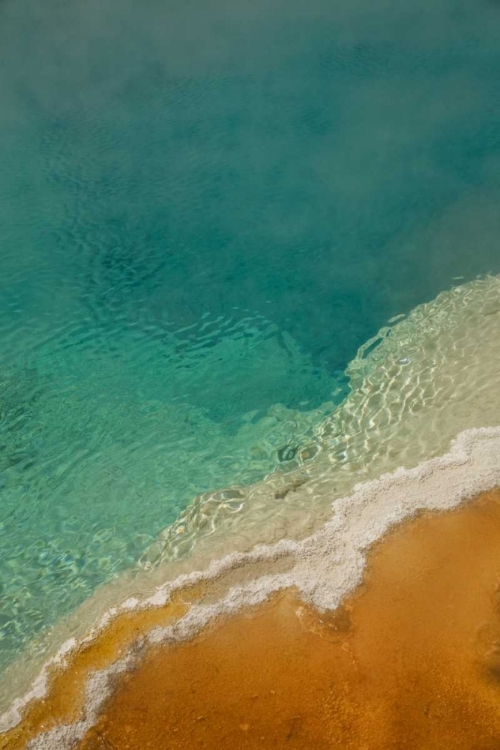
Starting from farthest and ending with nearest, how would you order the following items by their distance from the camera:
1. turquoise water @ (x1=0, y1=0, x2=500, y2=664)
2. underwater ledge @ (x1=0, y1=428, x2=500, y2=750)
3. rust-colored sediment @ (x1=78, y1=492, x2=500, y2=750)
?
turquoise water @ (x1=0, y1=0, x2=500, y2=664) → underwater ledge @ (x1=0, y1=428, x2=500, y2=750) → rust-colored sediment @ (x1=78, y1=492, x2=500, y2=750)

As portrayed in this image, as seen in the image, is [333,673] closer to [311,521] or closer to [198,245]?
[311,521]

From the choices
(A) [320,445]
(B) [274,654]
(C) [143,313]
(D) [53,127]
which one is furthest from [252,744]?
(D) [53,127]

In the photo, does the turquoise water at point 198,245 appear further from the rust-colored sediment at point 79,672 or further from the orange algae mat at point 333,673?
the orange algae mat at point 333,673

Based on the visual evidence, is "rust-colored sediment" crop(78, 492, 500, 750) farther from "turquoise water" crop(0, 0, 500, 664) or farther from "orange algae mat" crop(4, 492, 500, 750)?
"turquoise water" crop(0, 0, 500, 664)

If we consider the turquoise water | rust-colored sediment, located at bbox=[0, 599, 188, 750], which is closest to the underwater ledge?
rust-colored sediment, located at bbox=[0, 599, 188, 750]

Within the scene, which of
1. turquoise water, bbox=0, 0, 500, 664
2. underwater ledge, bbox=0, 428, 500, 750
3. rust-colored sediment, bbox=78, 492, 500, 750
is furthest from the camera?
turquoise water, bbox=0, 0, 500, 664

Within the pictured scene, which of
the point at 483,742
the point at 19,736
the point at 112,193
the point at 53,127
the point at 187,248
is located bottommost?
the point at 483,742

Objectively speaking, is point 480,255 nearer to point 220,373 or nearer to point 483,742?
point 220,373

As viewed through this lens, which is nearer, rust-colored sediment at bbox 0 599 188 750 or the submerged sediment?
rust-colored sediment at bbox 0 599 188 750
